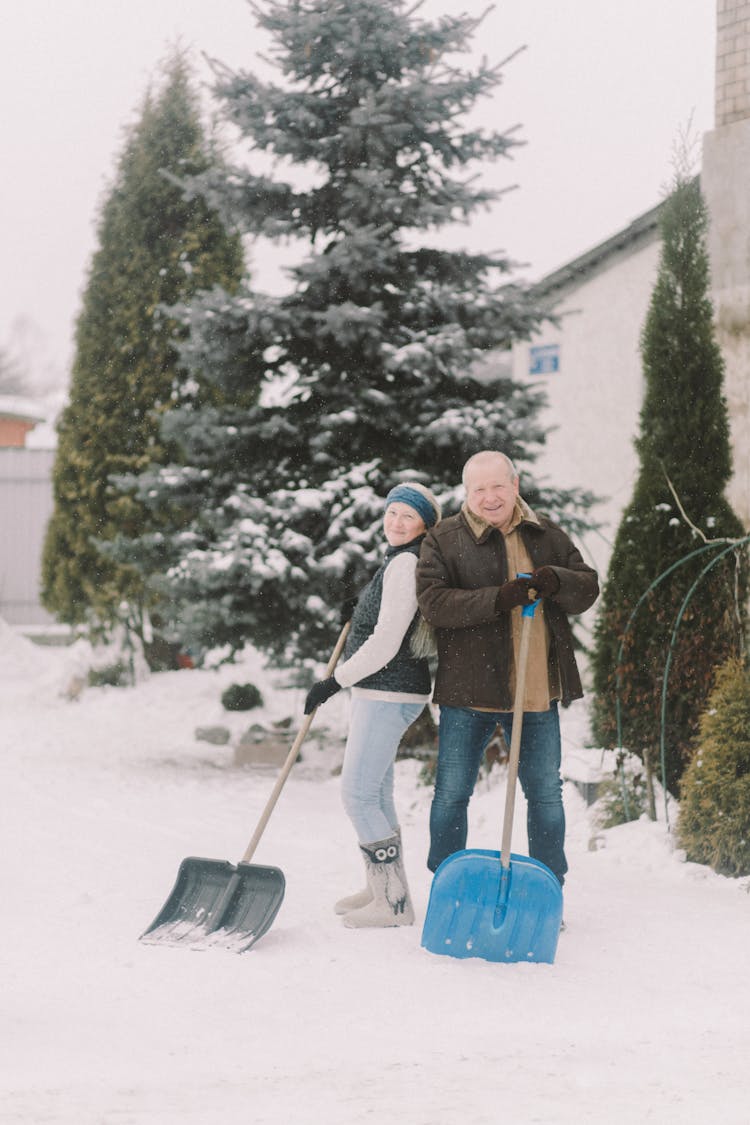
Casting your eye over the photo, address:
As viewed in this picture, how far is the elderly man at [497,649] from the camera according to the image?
4453 millimetres

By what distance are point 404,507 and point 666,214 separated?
3233 millimetres

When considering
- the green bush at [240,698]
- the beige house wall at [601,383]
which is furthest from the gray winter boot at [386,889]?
the beige house wall at [601,383]

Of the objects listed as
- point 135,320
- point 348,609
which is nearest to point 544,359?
point 135,320

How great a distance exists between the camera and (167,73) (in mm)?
12641

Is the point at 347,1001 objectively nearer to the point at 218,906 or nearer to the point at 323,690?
the point at 218,906

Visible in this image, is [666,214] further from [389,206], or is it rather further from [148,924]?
[148,924]

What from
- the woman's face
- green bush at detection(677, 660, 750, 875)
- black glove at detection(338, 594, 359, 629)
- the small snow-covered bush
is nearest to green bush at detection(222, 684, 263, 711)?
the small snow-covered bush

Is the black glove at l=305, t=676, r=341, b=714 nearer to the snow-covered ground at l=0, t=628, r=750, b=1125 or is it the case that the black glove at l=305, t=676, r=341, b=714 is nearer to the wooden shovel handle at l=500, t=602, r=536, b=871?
the wooden shovel handle at l=500, t=602, r=536, b=871

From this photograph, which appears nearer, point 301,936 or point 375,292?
point 301,936

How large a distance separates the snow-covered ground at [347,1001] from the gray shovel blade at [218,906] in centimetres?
9

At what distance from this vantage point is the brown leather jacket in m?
4.39

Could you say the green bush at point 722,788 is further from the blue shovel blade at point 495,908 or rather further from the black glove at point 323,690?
the black glove at point 323,690

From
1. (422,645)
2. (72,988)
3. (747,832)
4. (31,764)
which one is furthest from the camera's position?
(31,764)

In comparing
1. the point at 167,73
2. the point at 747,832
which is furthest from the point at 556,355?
the point at 747,832
